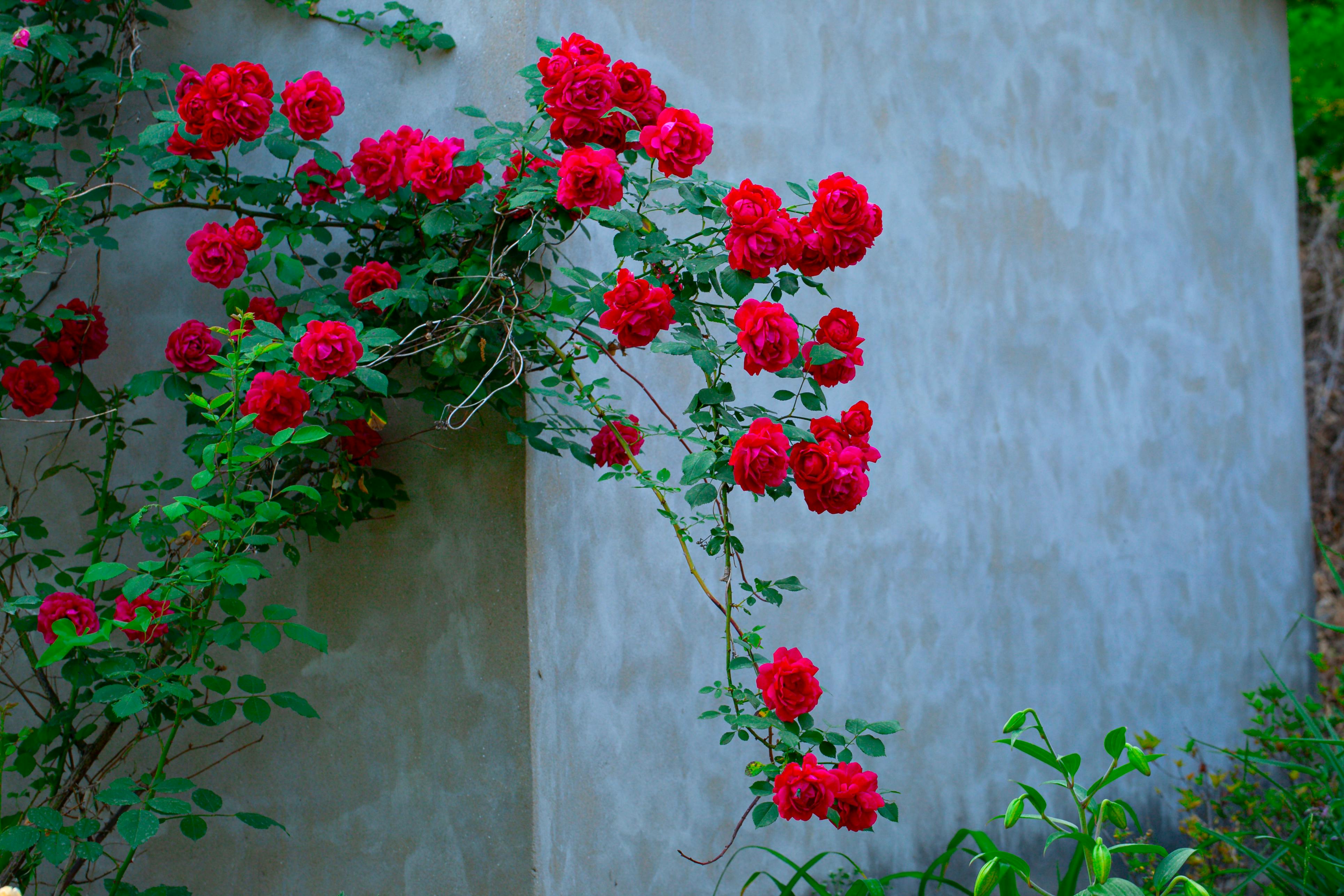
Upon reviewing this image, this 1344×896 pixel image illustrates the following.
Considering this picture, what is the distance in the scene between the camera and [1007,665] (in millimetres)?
3033

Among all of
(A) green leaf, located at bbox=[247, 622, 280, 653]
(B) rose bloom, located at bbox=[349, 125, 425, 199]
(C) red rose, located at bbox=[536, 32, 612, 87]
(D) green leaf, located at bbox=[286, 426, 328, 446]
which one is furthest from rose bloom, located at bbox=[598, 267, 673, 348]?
(A) green leaf, located at bbox=[247, 622, 280, 653]

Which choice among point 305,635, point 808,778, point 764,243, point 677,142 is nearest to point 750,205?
point 764,243

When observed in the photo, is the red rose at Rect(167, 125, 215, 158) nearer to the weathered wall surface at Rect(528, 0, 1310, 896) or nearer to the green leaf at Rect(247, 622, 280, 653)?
the weathered wall surface at Rect(528, 0, 1310, 896)

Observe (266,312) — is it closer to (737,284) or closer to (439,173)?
(439,173)

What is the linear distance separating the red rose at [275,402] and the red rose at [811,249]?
0.77 m

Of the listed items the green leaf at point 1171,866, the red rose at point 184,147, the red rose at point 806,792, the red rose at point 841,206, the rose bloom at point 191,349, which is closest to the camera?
the green leaf at point 1171,866

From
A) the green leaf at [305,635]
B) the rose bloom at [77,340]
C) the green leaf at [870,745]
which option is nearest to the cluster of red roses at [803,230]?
the green leaf at [870,745]

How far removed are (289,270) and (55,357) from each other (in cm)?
59

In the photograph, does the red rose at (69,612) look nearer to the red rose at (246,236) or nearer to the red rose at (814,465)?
the red rose at (246,236)

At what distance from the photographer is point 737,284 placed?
1613 millimetres

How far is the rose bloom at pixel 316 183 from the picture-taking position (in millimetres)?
1977

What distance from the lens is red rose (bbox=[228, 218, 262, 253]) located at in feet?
6.24

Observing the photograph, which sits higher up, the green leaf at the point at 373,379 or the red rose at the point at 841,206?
the red rose at the point at 841,206

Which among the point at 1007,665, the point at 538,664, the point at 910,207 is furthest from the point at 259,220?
the point at 1007,665
